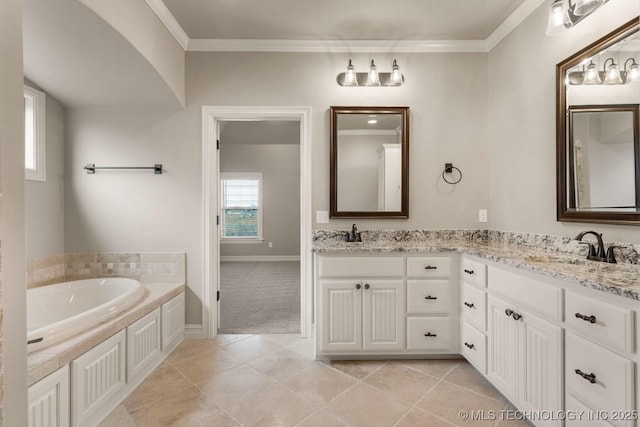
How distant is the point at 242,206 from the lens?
22.8 feet

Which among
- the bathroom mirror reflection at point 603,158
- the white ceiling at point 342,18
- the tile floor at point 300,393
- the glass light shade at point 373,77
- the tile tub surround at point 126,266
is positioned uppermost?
the white ceiling at point 342,18

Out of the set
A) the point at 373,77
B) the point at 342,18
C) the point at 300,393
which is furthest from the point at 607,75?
the point at 300,393

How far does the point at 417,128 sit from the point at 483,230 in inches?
43.9

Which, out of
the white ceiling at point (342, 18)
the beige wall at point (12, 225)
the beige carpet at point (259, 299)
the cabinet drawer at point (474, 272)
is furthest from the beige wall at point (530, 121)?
the beige wall at point (12, 225)

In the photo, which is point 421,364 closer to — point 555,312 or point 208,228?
point 555,312

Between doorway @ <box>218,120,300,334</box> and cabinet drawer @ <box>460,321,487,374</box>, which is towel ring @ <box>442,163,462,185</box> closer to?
cabinet drawer @ <box>460,321,487,374</box>

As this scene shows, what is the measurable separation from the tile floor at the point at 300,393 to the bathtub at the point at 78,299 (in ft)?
1.92

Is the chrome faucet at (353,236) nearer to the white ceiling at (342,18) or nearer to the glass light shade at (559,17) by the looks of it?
the white ceiling at (342,18)

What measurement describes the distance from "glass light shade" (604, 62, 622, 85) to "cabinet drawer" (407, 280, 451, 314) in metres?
1.53

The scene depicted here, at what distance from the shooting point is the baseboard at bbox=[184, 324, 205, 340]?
9.00 feet

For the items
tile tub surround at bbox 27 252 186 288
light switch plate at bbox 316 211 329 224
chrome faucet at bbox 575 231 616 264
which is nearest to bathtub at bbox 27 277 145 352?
tile tub surround at bbox 27 252 186 288

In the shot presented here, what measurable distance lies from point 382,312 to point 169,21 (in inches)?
111

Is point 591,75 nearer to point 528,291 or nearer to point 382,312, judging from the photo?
point 528,291

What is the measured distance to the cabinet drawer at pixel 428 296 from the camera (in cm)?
229
